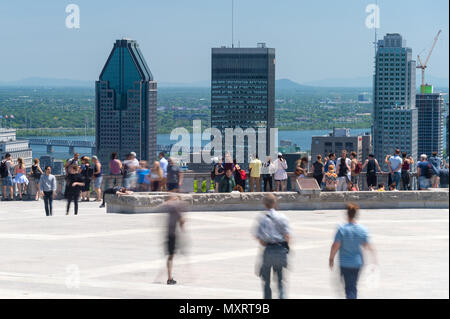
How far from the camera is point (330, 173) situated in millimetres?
23375

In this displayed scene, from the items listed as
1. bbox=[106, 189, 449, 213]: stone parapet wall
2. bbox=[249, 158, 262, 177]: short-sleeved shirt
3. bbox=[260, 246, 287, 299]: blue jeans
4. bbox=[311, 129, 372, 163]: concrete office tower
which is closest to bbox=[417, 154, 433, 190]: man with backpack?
bbox=[106, 189, 449, 213]: stone parapet wall

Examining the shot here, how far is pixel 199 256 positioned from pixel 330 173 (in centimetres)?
879

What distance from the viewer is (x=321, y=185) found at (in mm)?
23922

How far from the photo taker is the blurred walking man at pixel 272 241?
34.9ft

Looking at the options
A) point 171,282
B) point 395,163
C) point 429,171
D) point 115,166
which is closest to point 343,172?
point 395,163

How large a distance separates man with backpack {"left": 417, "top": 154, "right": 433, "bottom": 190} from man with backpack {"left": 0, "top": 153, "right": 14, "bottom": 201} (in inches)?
445

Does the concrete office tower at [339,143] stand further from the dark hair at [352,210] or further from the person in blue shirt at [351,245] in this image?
the dark hair at [352,210]

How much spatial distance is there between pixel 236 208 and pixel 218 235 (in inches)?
183

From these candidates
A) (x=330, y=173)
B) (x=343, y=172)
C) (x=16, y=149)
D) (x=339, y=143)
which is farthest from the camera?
(x=16, y=149)

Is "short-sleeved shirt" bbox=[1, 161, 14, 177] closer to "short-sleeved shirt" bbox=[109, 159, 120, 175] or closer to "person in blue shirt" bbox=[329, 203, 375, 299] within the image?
"short-sleeved shirt" bbox=[109, 159, 120, 175]

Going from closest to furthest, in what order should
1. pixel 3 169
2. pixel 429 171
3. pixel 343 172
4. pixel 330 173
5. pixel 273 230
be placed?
pixel 273 230 < pixel 429 171 < pixel 330 173 < pixel 343 172 < pixel 3 169

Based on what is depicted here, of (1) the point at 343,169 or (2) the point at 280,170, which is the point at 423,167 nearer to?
(1) the point at 343,169
